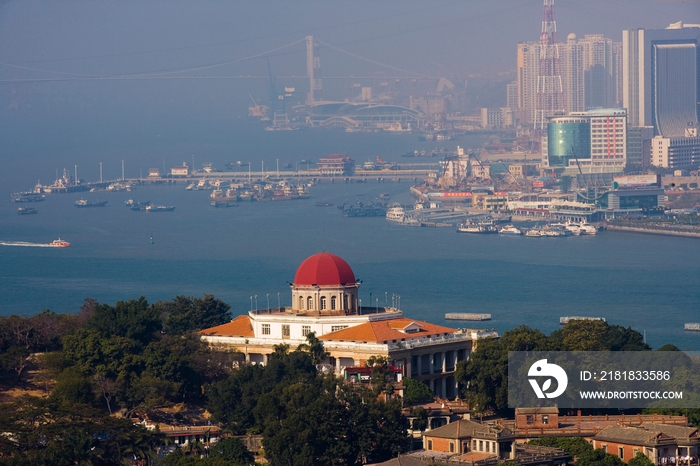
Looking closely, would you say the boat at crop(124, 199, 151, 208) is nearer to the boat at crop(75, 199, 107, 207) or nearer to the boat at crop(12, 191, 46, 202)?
the boat at crop(75, 199, 107, 207)

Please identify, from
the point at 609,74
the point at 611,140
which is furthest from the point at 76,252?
the point at 609,74

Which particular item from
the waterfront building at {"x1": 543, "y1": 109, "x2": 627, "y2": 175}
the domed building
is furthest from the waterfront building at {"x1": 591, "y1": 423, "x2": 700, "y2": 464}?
the waterfront building at {"x1": 543, "y1": 109, "x2": 627, "y2": 175}

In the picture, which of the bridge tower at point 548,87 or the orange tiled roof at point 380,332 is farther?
the bridge tower at point 548,87

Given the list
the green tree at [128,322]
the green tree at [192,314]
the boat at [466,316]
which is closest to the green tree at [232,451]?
the green tree at [128,322]

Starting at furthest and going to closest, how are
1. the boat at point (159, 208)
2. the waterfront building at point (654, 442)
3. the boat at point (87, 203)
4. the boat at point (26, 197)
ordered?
the boat at point (26, 197), the boat at point (87, 203), the boat at point (159, 208), the waterfront building at point (654, 442)

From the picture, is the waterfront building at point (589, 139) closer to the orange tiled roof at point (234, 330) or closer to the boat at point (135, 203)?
the boat at point (135, 203)

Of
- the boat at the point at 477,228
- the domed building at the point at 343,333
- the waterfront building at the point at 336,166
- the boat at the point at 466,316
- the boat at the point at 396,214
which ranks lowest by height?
the boat at the point at 466,316

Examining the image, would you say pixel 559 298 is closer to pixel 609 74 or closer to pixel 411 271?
pixel 411 271
